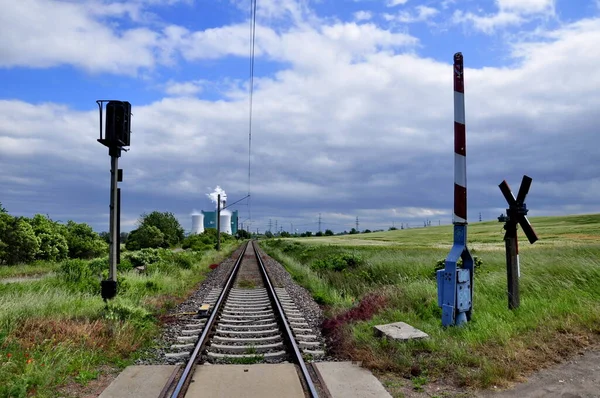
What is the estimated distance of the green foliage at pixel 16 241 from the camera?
3053 centimetres

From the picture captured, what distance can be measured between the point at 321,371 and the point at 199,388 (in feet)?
5.23

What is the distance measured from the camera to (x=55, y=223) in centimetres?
3909

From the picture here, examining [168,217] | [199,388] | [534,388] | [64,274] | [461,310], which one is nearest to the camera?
[534,388]

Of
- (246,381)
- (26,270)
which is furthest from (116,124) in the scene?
(26,270)

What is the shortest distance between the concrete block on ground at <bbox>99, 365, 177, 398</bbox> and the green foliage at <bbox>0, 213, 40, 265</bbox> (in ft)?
94.8

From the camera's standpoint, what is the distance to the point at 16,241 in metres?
31.1

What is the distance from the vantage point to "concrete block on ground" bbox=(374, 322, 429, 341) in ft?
22.5

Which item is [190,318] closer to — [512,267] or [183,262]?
[512,267]

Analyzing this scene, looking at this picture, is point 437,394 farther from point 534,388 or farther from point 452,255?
point 452,255

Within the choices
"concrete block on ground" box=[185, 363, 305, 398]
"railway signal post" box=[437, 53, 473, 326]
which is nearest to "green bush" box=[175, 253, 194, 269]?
"concrete block on ground" box=[185, 363, 305, 398]

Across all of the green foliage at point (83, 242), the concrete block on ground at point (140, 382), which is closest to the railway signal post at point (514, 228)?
the concrete block on ground at point (140, 382)

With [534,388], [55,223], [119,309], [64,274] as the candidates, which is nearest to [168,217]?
[55,223]

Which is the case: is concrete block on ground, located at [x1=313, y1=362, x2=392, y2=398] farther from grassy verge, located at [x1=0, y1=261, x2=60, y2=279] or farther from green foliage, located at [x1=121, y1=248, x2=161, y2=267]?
grassy verge, located at [x1=0, y1=261, x2=60, y2=279]

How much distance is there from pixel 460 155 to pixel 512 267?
2093 millimetres
